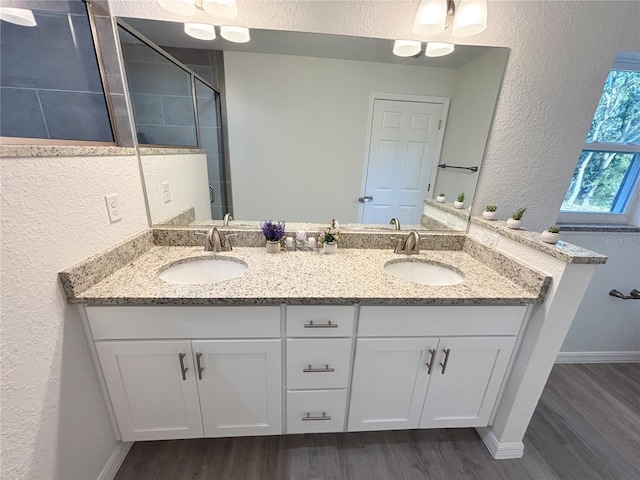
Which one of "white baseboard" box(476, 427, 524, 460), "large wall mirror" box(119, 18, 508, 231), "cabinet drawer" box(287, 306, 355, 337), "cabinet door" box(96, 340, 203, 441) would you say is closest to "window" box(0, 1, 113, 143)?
"large wall mirror" box(119, 18, 508, 231)

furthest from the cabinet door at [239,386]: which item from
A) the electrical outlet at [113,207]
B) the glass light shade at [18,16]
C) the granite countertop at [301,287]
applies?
the glass light shade at [18,16]

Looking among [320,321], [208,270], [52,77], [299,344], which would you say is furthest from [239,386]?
[52,77]

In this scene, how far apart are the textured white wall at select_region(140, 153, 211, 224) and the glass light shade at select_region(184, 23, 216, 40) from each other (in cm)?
53

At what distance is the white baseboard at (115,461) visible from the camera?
1.05 m

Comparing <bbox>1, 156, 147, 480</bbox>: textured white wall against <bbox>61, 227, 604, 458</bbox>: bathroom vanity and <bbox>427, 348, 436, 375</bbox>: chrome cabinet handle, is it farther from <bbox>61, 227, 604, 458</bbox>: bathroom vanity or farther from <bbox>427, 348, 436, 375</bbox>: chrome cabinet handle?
<bbox>427, 348, 436, 375</bbox>: chrome cabinet handle

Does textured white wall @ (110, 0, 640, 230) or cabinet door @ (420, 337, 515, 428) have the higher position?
textured white wall @ (110, 0, 640, 230)

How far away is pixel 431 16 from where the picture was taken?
3.51ft

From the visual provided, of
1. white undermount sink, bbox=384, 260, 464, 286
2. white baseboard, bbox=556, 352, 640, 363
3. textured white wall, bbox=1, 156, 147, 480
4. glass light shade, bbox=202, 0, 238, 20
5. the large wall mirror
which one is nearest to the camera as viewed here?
textured white wall, bbox=1, 156, 147, 480

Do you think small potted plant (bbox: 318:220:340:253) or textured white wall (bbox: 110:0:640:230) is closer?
textured white wall (bbox: 110:0:640:230)

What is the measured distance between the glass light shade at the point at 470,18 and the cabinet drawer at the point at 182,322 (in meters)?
1.40

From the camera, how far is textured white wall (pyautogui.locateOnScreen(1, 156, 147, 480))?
0.69 m

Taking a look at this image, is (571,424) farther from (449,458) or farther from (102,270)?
(102,270)

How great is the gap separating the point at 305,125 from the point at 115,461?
178 centimetres

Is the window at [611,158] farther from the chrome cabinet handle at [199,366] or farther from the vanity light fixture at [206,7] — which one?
the chrome cabinet handle at [199,366]
